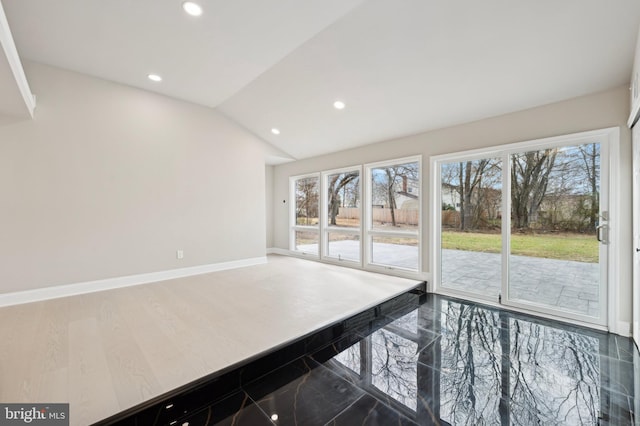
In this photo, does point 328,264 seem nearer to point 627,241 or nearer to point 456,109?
point 456,109

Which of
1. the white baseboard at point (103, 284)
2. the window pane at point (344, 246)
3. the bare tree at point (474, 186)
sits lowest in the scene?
the white baseboard at point (103, 284)

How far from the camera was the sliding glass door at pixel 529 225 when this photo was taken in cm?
290

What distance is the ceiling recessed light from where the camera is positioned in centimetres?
249

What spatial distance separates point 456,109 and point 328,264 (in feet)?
11.7

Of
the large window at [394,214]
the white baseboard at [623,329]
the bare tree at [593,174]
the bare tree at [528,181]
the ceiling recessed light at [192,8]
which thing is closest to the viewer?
the ceiling recessed light at [192,8]

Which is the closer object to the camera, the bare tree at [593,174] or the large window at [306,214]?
the bare tree at [593,174]

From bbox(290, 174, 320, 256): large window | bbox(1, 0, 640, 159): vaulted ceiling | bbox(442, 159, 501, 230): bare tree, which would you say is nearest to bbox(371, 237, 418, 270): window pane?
bbox(442, 159, 501, 230): bare tree

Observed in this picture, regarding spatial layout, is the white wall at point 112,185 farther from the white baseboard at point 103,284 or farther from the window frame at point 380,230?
the window frame at point 380,230

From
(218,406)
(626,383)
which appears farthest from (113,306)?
(626,383)

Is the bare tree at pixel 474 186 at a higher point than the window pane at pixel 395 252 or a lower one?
higher

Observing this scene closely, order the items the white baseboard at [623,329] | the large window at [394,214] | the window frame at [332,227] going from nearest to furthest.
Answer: the white baseboard at [623,329] < the large window at [394,214] < the window frame at [332,227]

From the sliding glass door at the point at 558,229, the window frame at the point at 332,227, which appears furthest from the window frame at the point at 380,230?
the sliding glass door at the point at 558,229

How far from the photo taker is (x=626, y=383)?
1.96 m

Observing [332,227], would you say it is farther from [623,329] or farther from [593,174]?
[623,329]
